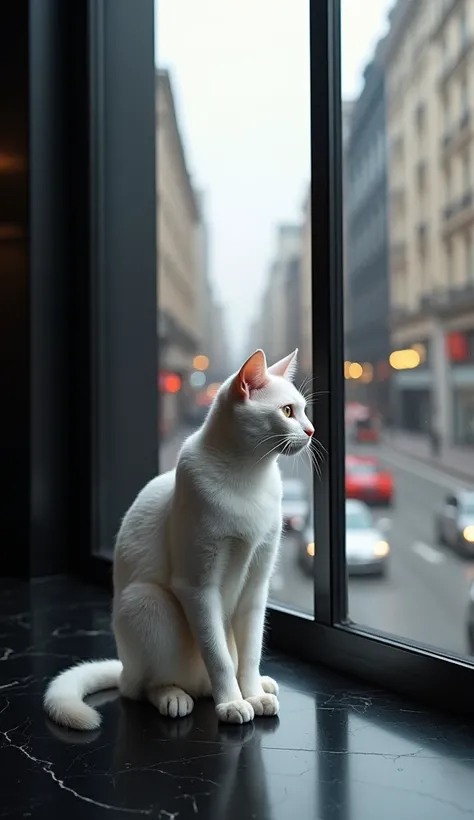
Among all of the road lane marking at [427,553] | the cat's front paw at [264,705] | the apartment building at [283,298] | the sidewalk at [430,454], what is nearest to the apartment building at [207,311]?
the apartment building at [283,298]

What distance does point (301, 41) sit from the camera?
4.93ft

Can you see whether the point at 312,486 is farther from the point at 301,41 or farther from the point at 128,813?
the point at 301,41

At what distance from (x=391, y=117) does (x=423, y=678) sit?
2.97 metres

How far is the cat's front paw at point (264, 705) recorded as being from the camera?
3.72 feet

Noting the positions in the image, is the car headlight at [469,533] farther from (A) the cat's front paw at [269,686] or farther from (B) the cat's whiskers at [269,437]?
(B) the cat's whiskers at [269,437]

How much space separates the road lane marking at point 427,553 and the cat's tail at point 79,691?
3.64m

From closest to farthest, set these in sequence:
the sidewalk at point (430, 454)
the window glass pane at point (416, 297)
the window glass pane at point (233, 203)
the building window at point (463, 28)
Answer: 1. the window glass pane at point (233, 203)
2. the window glass pane at point (416, 297)
3. the sidewalk at point (430, 454)
4. the building window at point (463, 28)

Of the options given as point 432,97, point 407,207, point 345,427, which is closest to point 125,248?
point 345,427

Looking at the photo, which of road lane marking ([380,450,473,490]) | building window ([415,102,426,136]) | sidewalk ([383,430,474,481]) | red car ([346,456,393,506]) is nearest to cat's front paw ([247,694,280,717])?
red car ([346,456,393,506])

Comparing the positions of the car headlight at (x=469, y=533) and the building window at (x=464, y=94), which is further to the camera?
the car headlight at (x=469, y=533)

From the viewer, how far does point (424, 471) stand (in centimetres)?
398

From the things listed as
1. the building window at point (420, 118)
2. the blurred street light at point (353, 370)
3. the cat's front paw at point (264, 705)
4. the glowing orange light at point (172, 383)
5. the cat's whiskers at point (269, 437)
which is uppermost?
the building window at point (420, 118)

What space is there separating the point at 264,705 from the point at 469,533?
3.13 metres

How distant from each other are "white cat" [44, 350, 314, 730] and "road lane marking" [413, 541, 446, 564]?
3634mm
